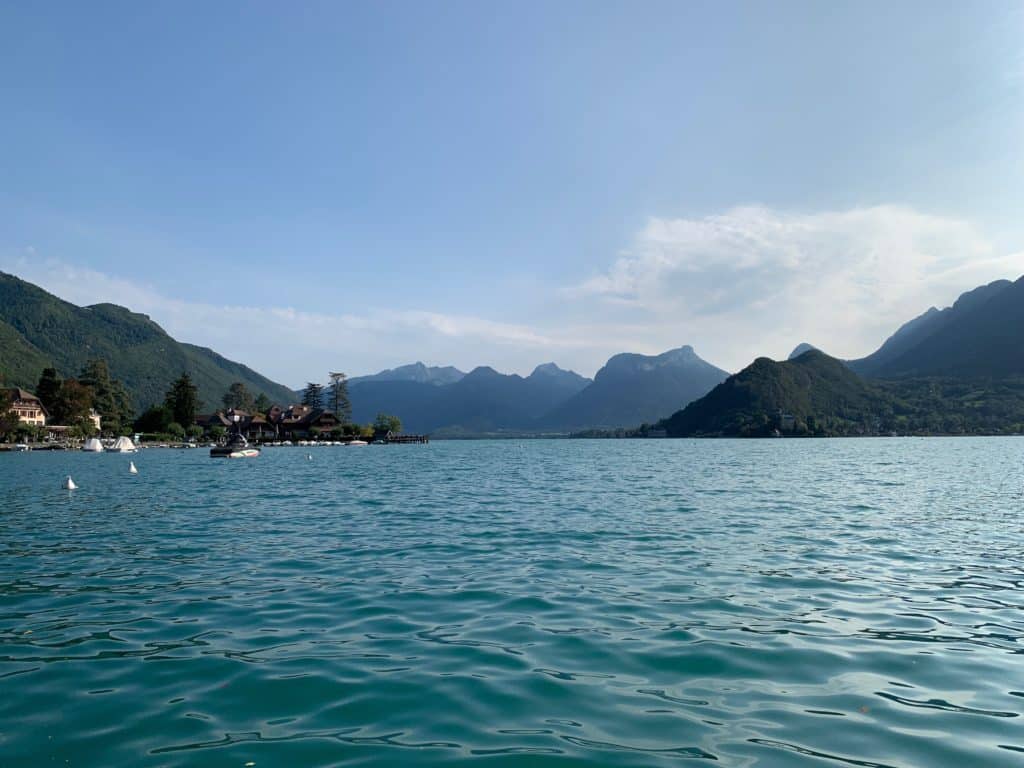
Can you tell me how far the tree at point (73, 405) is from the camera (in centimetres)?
13975

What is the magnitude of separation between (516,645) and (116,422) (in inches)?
6800

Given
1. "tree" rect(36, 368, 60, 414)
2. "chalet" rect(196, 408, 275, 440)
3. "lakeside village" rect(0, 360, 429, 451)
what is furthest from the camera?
"chalet" rect(196, 408, 275, 440)

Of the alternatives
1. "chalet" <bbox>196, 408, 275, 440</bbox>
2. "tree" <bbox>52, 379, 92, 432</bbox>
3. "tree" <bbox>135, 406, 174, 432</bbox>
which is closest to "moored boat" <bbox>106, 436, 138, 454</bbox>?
"tree" <bbox>52, 379, 92, 432</bbox>

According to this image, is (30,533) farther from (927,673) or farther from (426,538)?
(927,673)

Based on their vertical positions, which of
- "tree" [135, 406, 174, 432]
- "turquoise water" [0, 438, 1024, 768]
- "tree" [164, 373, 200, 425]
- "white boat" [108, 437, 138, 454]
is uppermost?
"tree" [164, 373, 200, 425]

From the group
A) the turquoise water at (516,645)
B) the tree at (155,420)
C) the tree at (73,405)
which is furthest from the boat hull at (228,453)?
the tree at (155,420)

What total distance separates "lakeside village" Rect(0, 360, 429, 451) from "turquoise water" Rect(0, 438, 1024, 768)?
108 m

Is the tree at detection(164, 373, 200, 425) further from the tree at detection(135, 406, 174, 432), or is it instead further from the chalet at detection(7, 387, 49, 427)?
the chalet at detection(7, 387, 49, 427)

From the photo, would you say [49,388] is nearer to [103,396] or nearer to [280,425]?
[103,396]

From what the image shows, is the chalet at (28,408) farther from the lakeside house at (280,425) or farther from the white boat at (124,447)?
the white boat at (124,447)

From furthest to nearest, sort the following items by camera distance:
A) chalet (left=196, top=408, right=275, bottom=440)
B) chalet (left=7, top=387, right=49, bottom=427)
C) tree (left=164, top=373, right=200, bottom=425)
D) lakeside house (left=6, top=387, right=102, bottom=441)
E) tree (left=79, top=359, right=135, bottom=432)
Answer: chalet (left=196, top=408, right=275, bottom=440) < tree (left=164, top=373, right=200, bottom=425) < tree (left=79, top=359, right=135, bottom=432) < chalet (left=7, top=387, right=49, bottom=427) < lakeside house (left=6, top=387, right=102, bottom=441)

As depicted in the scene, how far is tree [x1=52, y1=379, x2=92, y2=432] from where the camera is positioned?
5502 inches

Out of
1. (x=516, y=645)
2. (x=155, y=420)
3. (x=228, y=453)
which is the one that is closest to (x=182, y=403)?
(x=155, y=420)

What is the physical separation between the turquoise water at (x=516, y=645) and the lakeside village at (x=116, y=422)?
10830cm
